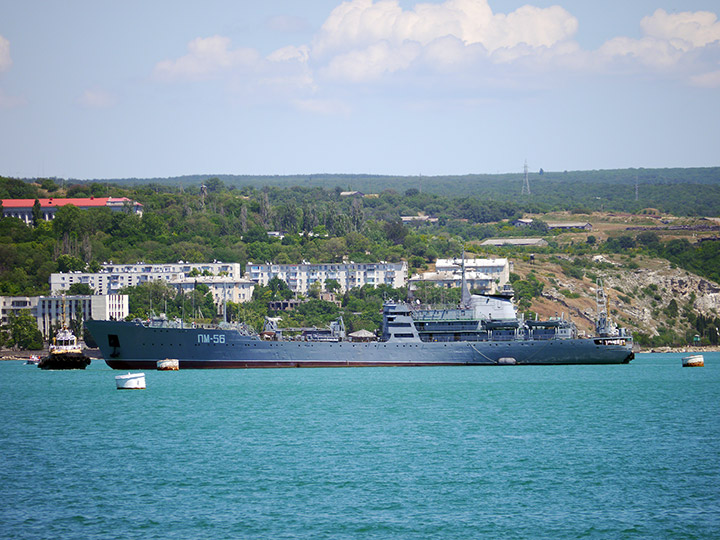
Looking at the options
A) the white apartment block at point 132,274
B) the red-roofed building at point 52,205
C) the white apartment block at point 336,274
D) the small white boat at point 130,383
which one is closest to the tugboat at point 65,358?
the small white boat at point 130,383

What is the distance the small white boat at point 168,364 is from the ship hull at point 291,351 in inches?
12.4

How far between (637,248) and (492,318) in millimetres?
119664

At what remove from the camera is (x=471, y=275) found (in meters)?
146

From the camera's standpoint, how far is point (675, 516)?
92.1ft

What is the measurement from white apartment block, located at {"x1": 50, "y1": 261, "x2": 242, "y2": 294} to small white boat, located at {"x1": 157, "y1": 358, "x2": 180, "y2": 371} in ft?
221

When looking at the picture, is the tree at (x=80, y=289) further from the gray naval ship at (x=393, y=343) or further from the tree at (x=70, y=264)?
the gray naval ship at (x=393, y=343)

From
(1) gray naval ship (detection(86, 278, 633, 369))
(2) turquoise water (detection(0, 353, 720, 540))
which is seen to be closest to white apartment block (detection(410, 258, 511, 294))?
(1) gray naval ship (detection(86, 278, 633, 369))

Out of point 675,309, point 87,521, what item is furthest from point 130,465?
point 675,309

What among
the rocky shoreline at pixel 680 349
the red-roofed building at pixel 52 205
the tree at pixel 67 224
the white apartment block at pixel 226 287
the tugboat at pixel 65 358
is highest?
the red-roofed building at pixel 52 205

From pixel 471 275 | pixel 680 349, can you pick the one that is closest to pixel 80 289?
pixel 471 275

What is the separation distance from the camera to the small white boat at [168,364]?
7956cm

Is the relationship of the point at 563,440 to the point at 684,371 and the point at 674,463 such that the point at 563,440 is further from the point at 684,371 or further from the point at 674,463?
the point at 684,371

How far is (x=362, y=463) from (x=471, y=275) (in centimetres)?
11100

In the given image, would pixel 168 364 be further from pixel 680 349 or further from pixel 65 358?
pixel 680 349
